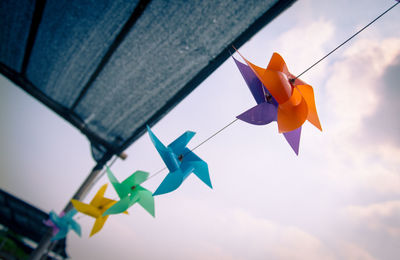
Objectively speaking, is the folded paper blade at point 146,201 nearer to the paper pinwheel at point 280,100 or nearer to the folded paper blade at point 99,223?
the folded paper blade at point 99,223

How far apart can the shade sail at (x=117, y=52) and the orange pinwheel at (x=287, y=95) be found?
17.1 inches

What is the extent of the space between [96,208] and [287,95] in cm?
170

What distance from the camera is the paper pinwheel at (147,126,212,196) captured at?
0.85m

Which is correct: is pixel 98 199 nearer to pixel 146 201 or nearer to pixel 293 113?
pixel 146 201

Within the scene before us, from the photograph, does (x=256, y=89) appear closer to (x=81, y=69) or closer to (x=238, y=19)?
(x=238, y=19)

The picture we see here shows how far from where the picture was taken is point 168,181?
857 mm

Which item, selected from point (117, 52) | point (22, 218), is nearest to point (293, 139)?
point (117, 52)

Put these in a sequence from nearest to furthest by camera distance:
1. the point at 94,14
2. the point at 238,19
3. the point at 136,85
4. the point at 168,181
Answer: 1. the point at 168,181
2. the point at 238,19
3. the point at 94,14
4. the point at 136,85

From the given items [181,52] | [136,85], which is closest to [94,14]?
[136,85]

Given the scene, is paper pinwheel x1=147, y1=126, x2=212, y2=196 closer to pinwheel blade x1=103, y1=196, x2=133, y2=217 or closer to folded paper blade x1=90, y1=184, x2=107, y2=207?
pinwheel blade x1=103, y1=196, x2=133, y2=217

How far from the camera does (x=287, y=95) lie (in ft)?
2.23

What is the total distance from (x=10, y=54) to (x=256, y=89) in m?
2.38

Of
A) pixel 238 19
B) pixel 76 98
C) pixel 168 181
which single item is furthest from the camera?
pixel 76 98

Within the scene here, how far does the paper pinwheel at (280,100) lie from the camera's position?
68 cm
